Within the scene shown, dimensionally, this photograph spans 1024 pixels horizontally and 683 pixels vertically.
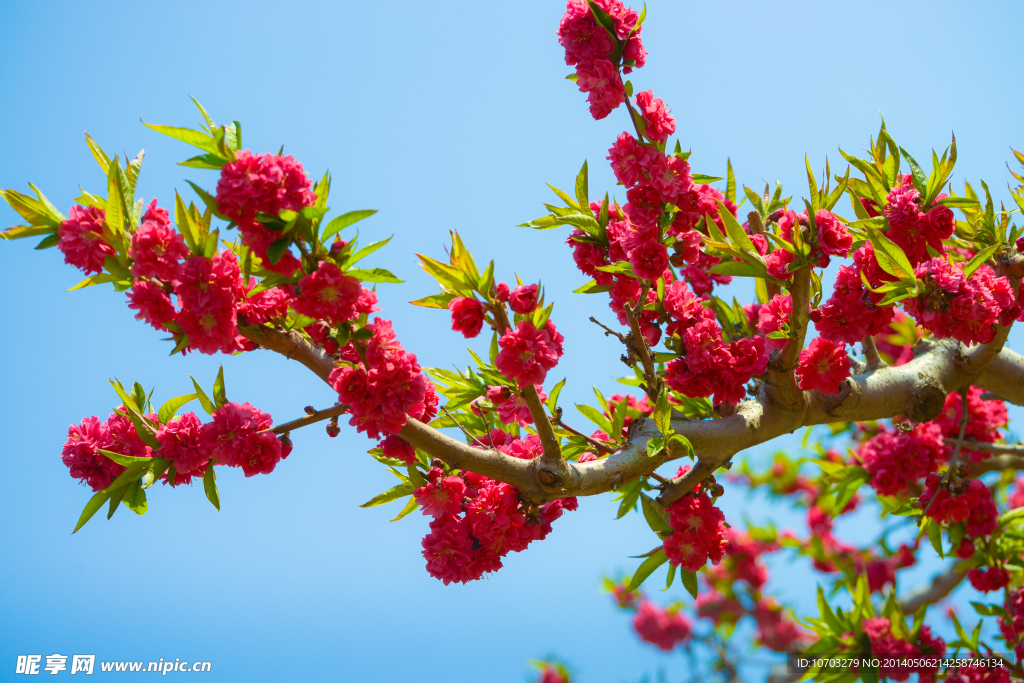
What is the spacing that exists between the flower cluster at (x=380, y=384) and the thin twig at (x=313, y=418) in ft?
0.35

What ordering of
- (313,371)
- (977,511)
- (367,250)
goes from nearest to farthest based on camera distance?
(367,250), (313,371), (977,511)

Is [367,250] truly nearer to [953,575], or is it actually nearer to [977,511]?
[977,511]

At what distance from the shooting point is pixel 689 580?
116 inches

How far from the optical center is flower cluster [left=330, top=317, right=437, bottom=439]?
193cm

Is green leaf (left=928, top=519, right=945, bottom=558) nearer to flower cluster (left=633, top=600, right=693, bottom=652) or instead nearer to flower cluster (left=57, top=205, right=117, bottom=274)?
flower cluster (left=57, top=205, right=117, bottom=274)

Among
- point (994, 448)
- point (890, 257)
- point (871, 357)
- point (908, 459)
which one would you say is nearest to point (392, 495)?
point (890, 257)

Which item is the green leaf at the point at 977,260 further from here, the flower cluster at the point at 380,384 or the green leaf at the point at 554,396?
the flower cluster at the point at 380,384

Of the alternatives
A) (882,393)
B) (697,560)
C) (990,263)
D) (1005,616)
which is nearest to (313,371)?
(697,560)

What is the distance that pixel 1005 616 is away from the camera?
3.76 m

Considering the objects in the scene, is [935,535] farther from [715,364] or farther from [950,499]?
[715,364]

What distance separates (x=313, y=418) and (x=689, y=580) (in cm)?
188

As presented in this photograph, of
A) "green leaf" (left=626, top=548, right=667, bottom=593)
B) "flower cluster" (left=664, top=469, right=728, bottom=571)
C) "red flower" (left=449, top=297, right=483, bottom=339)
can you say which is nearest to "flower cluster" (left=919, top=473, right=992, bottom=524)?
"flower cluster" (left=664, top=469, right=728, bottom=571)

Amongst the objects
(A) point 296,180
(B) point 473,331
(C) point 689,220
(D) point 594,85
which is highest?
(D) point 594,85

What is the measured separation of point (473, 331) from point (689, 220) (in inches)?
39.0
